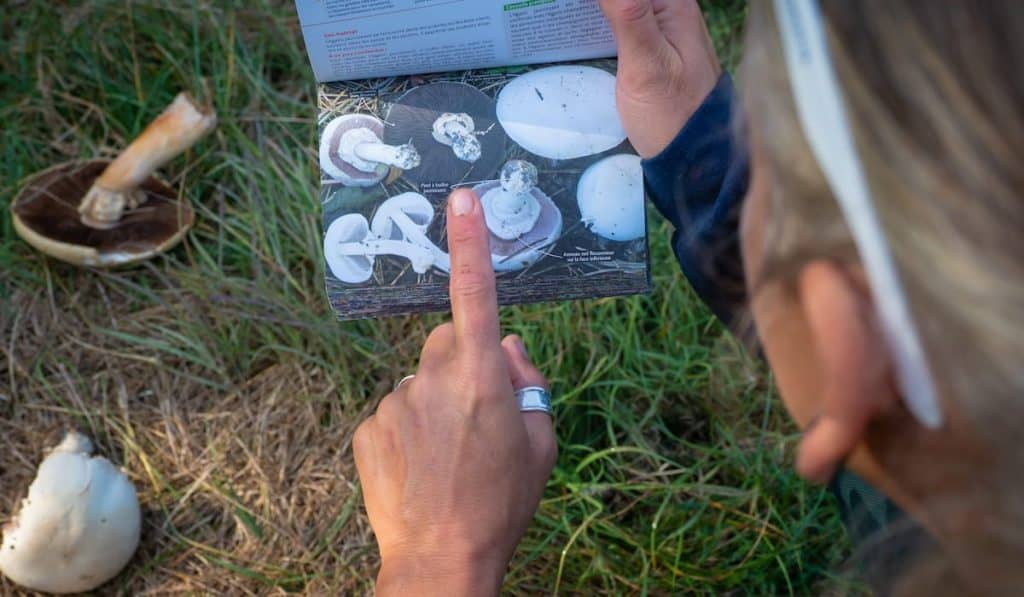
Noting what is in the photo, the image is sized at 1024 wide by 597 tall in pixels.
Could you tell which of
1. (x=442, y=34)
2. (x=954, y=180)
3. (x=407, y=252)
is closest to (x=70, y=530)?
(x=407, y=252)

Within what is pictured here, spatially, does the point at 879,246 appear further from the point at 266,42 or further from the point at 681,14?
the point at 266,42

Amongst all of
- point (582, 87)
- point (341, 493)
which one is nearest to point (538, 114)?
point (582, 87)

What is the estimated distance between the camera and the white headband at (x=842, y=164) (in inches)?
19.5

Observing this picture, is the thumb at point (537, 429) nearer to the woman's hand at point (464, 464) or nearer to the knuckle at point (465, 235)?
the woman's hand at point (464, 464)

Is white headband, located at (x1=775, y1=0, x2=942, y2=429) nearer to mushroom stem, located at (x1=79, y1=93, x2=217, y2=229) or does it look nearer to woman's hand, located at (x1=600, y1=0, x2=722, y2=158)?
woman's hand, located at (x1=600, y1=0, x2=722, y2=158)

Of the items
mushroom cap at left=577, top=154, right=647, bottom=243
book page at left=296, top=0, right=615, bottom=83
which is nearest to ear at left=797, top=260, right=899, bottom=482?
mushroom cap at left=577, top=154, right=647, bottom=243

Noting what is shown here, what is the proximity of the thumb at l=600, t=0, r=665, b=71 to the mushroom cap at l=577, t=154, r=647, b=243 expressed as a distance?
0.13 metres

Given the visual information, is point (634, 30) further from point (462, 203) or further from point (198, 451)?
point (198, 451)

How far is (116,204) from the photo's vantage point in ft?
5.17

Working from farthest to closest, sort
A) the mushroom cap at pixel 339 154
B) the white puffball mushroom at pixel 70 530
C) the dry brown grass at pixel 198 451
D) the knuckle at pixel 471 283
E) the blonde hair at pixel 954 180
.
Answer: the dry brown grass at pixel 198 451
the white puffball mushroom at pixel 70 530
the mushroom cap at pixel 339 154
the knuckle at pixel 471 283
the blonde hair at pixel 954 180

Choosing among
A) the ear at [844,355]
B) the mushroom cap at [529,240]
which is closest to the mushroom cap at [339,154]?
the mushroom cap at [529,240]

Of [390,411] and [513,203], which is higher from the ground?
[513,203]

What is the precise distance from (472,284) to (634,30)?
15.2 inches

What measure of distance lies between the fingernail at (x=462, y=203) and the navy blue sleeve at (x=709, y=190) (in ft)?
0.87
